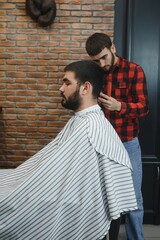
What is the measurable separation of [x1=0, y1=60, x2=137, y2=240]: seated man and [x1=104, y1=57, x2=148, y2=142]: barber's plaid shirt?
0.59 meters

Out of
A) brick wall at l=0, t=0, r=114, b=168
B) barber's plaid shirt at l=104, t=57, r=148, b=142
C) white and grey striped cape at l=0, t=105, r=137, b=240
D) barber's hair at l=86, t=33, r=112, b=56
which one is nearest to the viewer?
white and grey striped cape at l=0, t=105, r=137, b=240

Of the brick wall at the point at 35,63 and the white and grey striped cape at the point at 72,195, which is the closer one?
the white and grey striped cape at the point at 72,195

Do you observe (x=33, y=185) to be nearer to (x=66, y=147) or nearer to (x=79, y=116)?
(x=66, y=147)

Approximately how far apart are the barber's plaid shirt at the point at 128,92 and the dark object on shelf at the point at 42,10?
1.00 metres

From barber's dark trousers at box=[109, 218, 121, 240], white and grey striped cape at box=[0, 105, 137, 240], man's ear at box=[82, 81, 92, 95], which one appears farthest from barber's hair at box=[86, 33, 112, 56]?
barber's dark trousers at box=[109, 218, 121, 240]

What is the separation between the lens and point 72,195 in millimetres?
1516

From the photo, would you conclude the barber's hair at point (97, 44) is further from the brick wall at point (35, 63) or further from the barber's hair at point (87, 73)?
the brick wall at point (35, 63)

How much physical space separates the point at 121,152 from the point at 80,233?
477 mm

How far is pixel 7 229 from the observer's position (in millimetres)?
1474

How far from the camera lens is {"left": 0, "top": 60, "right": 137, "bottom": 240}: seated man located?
4.85 feet

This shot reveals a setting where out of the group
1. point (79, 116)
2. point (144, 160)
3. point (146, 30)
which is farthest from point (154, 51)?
point (79, 116)

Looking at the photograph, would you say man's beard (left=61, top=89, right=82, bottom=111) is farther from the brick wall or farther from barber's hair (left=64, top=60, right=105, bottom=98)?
the brick wall

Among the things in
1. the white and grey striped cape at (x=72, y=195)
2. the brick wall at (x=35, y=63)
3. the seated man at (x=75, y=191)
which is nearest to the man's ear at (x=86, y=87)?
the seated man at (x=75, y=191)

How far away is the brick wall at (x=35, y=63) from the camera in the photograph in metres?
2.93
